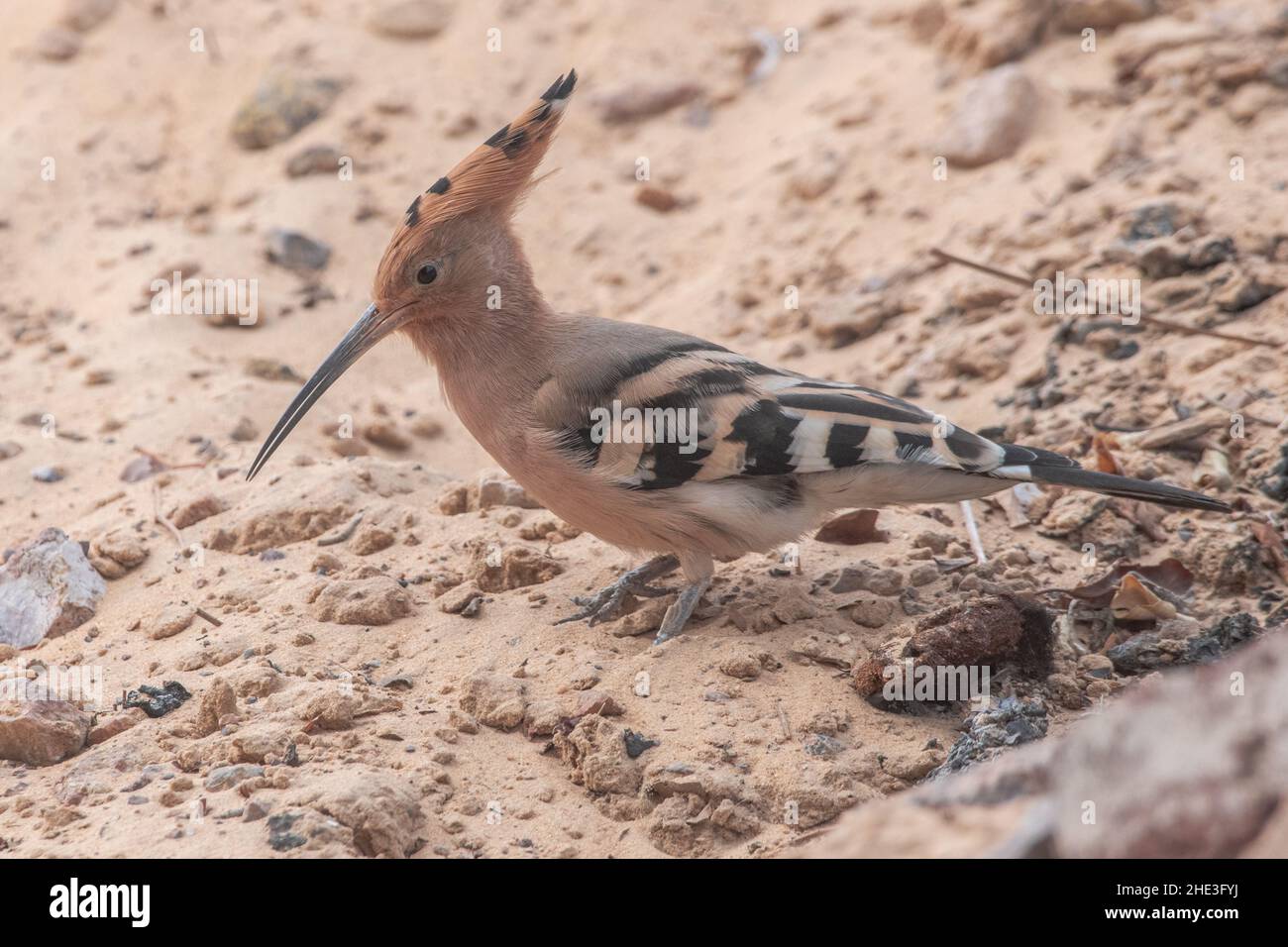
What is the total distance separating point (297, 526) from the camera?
4.41 meters

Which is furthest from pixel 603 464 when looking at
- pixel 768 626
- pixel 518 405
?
pixel 768 626

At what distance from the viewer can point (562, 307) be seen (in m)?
6.94

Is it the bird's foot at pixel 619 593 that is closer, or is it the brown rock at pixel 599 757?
the brown rock at pixel 599 757

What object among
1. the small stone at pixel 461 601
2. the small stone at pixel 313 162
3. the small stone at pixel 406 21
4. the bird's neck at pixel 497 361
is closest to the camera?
the small stone at pixel 461 601

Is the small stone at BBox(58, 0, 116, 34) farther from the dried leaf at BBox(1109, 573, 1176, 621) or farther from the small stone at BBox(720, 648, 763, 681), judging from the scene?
the dried leaf at BBox(1109, 573, 1176, 621)

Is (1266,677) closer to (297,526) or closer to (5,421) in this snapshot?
(297,526)

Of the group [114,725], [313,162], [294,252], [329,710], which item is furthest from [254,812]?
[313,162]

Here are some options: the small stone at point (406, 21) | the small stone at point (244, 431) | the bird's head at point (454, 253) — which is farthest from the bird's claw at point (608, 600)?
the small stone at point (406, 21)

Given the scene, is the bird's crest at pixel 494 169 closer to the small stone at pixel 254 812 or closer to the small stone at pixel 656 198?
the small stone at pixel 254 812

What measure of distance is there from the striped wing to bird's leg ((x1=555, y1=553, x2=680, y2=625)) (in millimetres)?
367

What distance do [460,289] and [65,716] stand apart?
1768 millimetres

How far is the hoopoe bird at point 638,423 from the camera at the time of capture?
3.82 m
